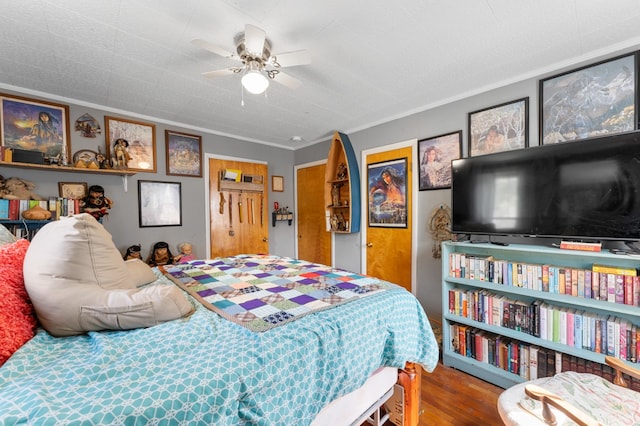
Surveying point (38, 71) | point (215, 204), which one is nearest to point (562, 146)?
point (215, 204)

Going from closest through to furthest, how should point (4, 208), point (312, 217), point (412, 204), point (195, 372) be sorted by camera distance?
point (195, 372) → point (4, 208) → point (412, 204) → point (312, 217)

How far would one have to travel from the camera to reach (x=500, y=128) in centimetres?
242

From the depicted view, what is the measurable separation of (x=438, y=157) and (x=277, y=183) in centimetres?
260

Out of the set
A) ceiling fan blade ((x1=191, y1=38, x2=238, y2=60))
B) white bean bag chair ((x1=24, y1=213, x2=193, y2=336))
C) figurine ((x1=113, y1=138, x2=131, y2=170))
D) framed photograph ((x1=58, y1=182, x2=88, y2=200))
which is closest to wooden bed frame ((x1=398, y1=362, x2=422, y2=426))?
white bean bag chair ((x1=24, y1=213, x2=193, y2=336))

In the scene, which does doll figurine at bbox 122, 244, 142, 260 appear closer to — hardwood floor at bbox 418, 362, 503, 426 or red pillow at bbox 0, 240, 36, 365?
red pillow at bbox 0, 240, 36, 365

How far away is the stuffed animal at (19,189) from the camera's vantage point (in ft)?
7.82

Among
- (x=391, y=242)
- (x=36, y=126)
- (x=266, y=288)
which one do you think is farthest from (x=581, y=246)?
(x=36, y=126)

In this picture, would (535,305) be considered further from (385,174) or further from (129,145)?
(129,145)

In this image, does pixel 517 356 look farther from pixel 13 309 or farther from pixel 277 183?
pixel 277 183

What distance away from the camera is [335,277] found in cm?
180

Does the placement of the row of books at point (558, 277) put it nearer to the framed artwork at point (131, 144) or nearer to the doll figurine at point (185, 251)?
the doll figurine at point (185, 251)

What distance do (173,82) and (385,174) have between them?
8.14ft

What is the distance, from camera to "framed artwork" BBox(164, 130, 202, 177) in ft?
11.0

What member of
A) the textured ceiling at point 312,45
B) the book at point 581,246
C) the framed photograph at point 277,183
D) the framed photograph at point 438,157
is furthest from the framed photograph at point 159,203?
the book at point 581,246
